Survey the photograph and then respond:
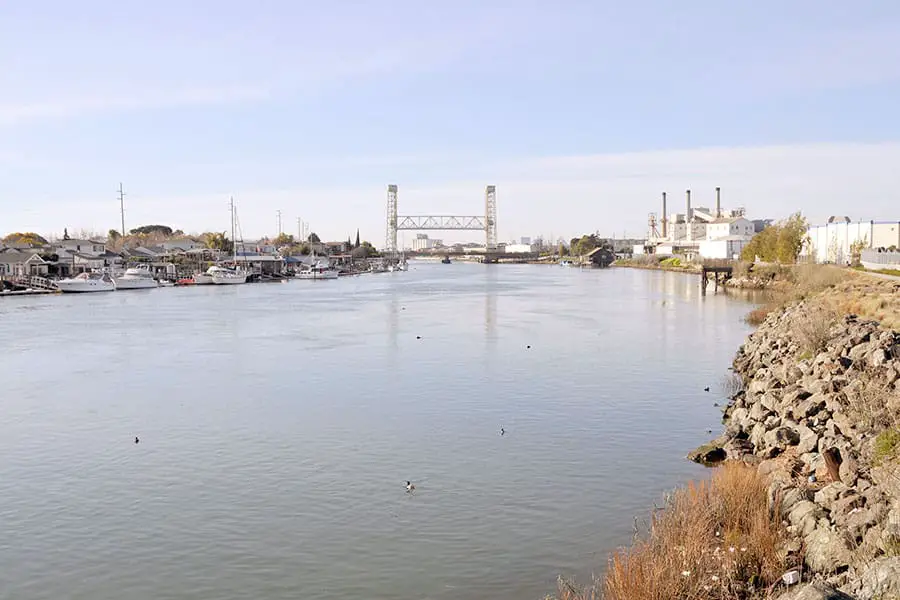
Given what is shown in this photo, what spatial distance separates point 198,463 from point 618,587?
7.47 meters

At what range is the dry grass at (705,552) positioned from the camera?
6.45 m

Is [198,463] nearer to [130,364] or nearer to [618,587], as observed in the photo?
[618,587]

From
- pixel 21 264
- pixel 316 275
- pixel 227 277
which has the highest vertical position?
pixel 21 264

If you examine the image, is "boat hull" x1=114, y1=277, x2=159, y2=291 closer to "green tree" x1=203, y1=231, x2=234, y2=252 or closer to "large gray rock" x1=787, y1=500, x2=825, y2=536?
"green tree" x1=203, y1=231, x2=234, y2=252

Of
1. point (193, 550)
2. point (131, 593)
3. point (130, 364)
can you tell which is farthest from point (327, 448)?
point (130, 364)

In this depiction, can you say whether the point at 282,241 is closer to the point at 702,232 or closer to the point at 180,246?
the point at 180,246

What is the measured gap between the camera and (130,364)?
2208 cm

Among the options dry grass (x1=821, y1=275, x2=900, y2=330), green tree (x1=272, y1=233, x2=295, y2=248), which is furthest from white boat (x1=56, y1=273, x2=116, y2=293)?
green tree (x1=272, y1=233, x2=295, y2=248)

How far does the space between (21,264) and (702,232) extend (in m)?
87.4

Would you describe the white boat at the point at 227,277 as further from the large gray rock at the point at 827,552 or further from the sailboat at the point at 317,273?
the large gray rock at the point at 827,552

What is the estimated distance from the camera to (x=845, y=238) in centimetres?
5175

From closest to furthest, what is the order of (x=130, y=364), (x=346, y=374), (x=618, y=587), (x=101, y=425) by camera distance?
(x=618, y=587) < (x=101, y=425) < (x=346, y=374) < (x=130, y=364)

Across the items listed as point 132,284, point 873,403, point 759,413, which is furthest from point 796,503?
point 132,284

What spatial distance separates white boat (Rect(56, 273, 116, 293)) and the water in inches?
1229
